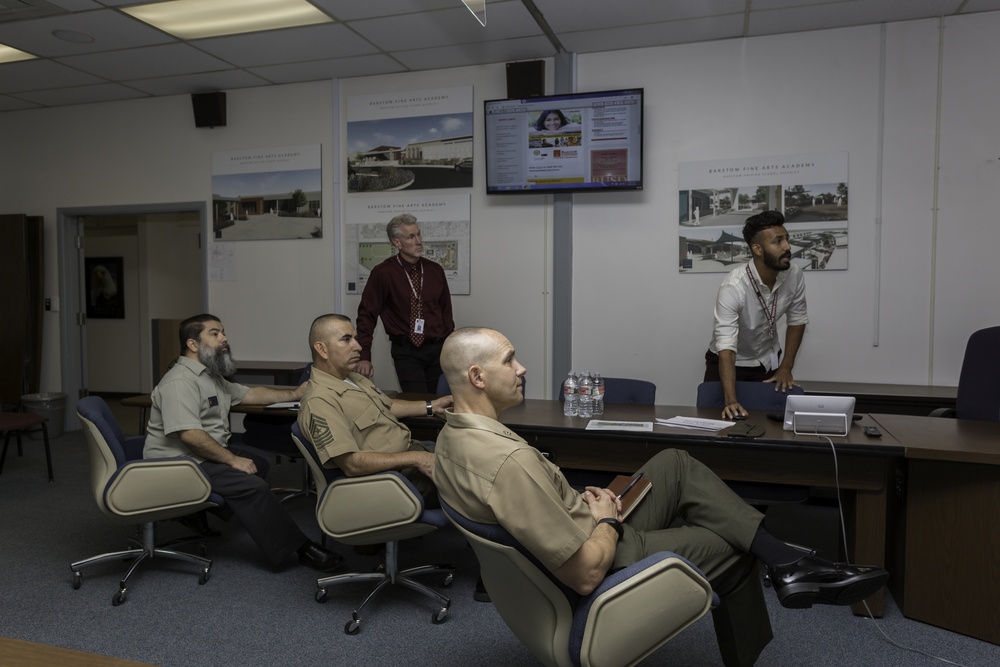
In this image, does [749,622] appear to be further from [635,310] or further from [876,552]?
[635,310]

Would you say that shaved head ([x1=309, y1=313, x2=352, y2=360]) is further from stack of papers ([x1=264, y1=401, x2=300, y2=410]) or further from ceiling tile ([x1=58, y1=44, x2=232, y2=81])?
ceiling tile ([x1=58, y1=44, x2=232, y2=81])

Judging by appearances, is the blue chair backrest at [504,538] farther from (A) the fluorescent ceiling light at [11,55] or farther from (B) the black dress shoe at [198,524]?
(A) the fluorescent ceiling light at [11,55]

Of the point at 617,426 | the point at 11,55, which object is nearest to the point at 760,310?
the point at 617,426

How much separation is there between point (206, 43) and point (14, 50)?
4.90ft

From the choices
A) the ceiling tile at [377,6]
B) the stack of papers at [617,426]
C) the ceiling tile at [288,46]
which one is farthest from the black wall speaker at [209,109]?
the stack of papers at [617,426]

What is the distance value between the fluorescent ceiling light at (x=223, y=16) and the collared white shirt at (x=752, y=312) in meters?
3.11

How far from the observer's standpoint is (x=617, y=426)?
3096 millimetres

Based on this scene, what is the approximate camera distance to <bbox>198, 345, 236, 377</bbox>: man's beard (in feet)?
11.3

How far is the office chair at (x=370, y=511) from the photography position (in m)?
2.72

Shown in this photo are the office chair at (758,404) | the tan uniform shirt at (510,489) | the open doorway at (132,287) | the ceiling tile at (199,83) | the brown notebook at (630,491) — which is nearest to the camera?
the tan uniform shirt at (510,489)

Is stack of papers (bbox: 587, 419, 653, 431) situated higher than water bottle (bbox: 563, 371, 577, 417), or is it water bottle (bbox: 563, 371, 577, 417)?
water bottle (bbox: 563, 371, 577, 417)

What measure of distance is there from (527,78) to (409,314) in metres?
1.95

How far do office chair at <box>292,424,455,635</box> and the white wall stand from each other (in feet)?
9.07

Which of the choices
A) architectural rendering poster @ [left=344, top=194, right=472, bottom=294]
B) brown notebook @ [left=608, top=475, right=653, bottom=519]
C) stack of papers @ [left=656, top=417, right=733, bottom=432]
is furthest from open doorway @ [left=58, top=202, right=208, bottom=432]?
brown notebook @ [left=608, top=475, right=653, bottom=519]
